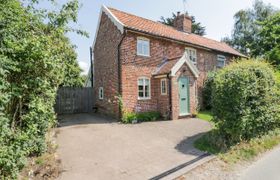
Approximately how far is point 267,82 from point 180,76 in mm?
5945

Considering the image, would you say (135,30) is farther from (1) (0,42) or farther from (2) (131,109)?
(1) (0,42)

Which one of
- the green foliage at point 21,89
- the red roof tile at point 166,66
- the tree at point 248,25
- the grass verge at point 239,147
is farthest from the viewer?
the tree at point 248,25

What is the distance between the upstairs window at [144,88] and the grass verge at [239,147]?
599 cm

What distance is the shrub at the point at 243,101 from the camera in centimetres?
830

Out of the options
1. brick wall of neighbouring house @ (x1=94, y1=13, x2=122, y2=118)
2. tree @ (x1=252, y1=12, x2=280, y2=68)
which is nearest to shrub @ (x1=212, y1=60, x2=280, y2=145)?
brick wall of neighbouring house @ (x1=94, y1=13, x2=122, y2=118)

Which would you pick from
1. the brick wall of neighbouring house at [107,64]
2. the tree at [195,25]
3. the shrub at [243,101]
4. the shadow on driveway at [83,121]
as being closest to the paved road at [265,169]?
the shrub at [243,101]

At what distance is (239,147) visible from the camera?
323 inches

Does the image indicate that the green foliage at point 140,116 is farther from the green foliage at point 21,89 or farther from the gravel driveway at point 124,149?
the green foliage at point 21,89

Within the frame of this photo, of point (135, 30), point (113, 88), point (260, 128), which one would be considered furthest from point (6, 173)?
point (135, 30)

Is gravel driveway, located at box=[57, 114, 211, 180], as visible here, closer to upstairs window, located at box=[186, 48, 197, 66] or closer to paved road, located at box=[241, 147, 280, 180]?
paved road, located at box=[241, 147, 280, 180]

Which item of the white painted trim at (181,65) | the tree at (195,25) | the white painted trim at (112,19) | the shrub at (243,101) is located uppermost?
the tree at (195,25)

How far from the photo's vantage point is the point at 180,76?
14.5m

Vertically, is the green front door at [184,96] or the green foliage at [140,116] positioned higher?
the green front door at [184,96]

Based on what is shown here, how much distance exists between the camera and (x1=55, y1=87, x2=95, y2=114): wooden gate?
57.2ft
